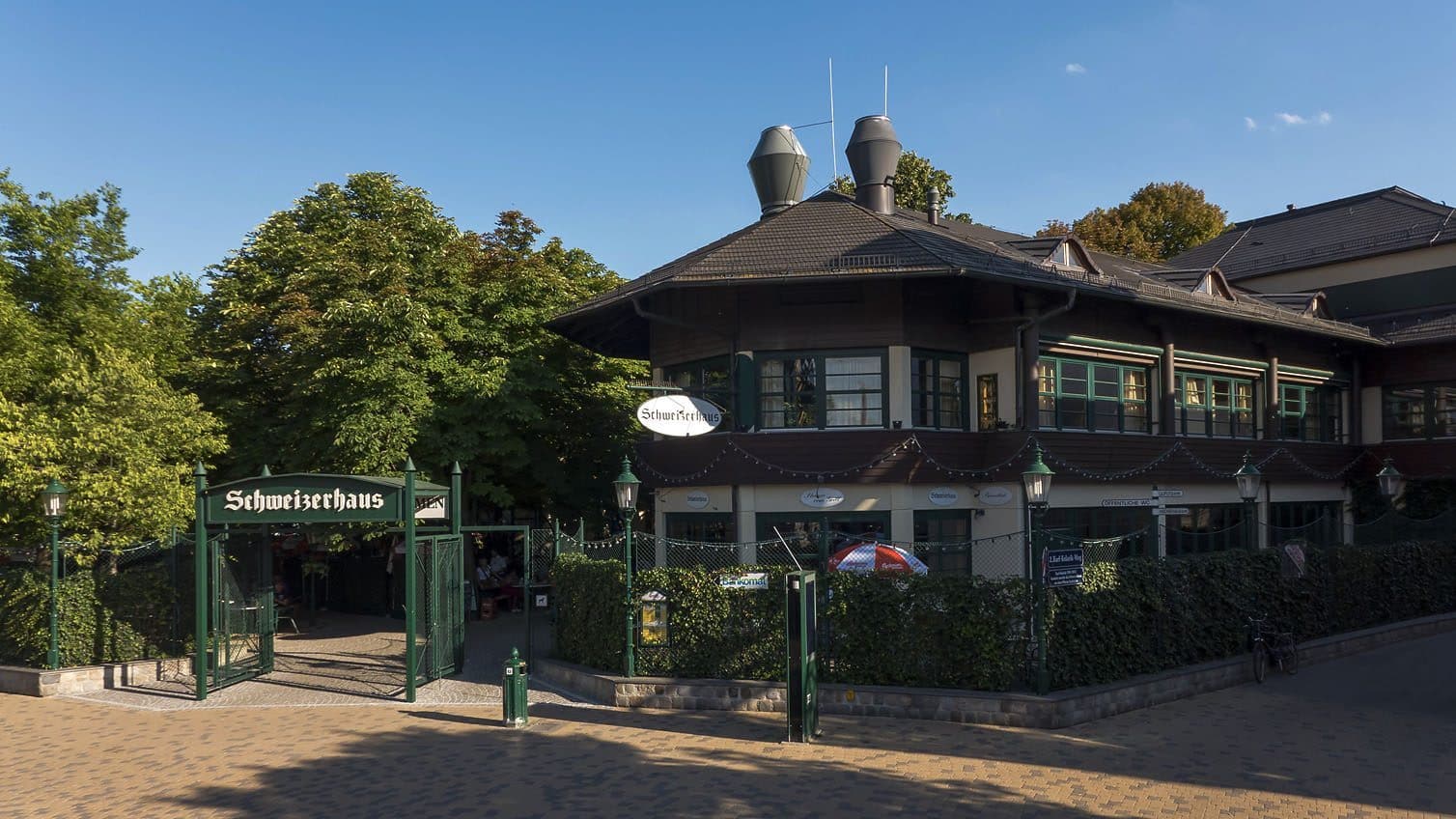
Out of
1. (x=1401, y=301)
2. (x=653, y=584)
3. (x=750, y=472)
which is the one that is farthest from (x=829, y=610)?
(x=1401, y=301)

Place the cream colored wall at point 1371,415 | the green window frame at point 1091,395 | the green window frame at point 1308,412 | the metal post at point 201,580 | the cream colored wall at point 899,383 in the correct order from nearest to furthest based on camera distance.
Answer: the metal post at point 201,580 → the cream colored wall at point 899,383 → the green window frame at point 1091,395 → the green window frame at point 1308,412 → the cream colored wall at point 1371,415

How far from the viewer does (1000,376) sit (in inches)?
802


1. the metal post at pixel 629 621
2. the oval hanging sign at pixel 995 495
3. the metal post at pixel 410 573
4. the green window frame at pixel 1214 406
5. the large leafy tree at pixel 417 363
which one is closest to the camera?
the metal post at pixel 629 621

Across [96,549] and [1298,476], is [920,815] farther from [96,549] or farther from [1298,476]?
[1298,476]

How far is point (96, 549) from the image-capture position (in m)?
17.3

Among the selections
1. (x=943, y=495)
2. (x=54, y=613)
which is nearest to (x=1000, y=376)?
(x=943, y=495)

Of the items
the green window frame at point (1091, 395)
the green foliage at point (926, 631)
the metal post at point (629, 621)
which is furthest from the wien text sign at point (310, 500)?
the green window frame at point (1091, 395)

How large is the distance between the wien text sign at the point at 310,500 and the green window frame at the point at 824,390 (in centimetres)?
730

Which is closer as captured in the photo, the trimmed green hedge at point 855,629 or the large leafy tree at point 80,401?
the trimmed green hedge at point 855,629

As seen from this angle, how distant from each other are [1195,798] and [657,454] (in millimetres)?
13192

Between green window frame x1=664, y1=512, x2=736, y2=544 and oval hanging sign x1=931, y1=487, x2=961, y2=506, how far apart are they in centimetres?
365

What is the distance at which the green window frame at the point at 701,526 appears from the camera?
66.2 ft

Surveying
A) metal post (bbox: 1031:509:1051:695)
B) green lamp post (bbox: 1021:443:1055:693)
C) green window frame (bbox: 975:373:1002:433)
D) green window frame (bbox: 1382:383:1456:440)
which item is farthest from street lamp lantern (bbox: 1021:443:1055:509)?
green window frame (bbox: 1382:383:1456:440)

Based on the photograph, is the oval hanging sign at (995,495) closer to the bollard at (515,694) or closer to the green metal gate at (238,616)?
the bollard at (515,694)
